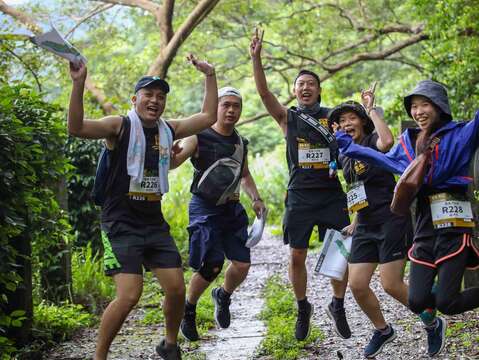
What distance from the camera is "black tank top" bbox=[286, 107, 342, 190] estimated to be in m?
6.95

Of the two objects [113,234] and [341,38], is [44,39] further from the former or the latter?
[341,38]

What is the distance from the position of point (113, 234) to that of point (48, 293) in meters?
2.86

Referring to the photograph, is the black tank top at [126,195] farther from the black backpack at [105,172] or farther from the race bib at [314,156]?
the race bib at [314,156]

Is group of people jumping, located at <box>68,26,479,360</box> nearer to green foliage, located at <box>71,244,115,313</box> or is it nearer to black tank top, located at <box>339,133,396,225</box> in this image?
black tank top, located at <box>339,133,396,225</box>

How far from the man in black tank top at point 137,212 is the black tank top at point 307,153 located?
1426 millimetres

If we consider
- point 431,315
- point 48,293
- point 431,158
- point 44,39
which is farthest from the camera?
point 48,293

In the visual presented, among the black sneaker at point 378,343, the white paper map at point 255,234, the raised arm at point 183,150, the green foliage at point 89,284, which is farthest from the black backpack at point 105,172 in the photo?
the green foliage at point 89,284

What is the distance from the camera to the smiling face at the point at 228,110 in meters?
7.13

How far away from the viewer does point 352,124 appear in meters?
6.44

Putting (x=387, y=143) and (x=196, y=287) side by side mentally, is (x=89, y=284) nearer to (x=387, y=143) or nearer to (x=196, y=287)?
(x=196, y=287)

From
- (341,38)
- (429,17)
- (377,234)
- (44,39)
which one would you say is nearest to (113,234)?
(44,39)

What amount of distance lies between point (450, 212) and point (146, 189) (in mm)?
2126

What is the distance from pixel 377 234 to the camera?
20.4 ft

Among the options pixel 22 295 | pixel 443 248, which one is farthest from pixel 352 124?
pixel 22 295
